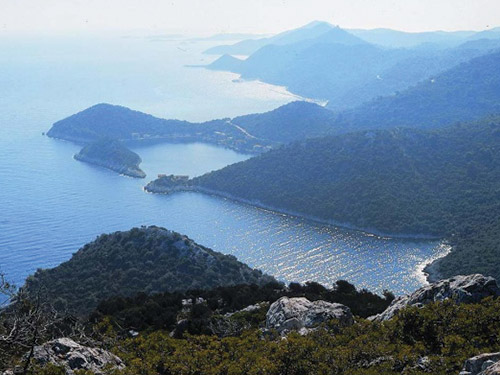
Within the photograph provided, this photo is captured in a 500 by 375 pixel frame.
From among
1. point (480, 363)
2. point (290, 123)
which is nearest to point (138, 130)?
point (290, 123)

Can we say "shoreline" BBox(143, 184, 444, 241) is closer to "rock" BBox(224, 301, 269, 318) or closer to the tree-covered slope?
the tree-covered slope

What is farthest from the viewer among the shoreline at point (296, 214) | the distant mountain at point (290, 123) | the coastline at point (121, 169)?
the distant mountain at point (290, 123)

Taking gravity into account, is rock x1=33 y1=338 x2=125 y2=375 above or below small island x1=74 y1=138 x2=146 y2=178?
below

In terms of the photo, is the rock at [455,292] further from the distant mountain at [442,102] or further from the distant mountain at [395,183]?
the distant mountain at [442,102]

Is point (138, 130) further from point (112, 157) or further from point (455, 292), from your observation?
point (455, 292)

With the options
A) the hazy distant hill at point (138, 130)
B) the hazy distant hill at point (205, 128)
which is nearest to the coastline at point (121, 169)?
the hazy distant hill at point (205, 128)

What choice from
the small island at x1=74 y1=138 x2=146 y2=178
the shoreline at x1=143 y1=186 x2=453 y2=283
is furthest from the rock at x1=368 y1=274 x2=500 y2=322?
the small island at x1=74 y1=138 x2=146 y2=178
